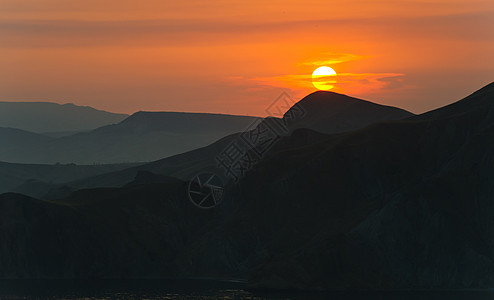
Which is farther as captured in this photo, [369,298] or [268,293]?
[268,293]

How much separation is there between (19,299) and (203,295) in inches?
1574

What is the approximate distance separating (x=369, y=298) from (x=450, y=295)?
17400mm

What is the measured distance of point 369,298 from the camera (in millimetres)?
187375

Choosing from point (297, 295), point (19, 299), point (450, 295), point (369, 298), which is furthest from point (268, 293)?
point (19, 299)

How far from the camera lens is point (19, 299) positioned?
196m

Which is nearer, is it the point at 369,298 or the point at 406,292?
the point at 369,298

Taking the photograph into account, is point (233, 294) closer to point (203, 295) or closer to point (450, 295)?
point (203, 295)

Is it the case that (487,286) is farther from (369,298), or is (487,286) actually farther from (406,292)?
(369,298)

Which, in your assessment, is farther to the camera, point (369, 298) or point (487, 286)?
point (487, 286)

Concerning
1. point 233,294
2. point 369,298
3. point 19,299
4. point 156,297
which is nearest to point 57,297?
point 19,299

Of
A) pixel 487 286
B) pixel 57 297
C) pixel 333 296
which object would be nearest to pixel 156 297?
pixel 57 297

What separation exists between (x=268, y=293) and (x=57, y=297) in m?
46.4

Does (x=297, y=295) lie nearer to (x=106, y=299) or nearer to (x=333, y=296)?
(x=333, y=296)

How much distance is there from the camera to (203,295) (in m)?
194
